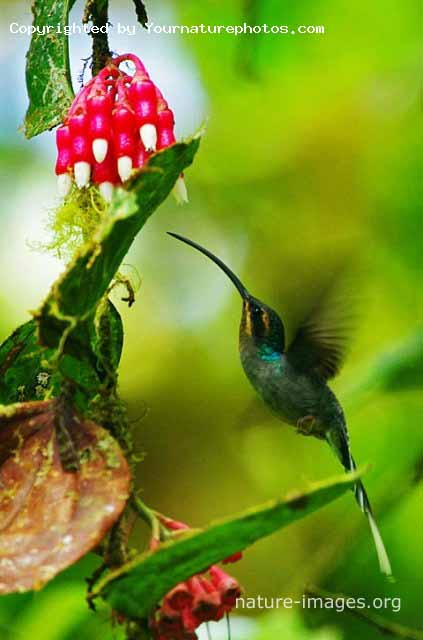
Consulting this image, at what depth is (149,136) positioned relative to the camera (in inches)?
39.2

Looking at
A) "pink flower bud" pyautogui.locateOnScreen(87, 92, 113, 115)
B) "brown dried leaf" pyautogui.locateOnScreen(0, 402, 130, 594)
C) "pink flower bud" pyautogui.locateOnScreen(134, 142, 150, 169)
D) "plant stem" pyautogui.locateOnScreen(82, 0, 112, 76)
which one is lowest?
A: "brown dried leaf" pyautogui.locateOnScreen(0, 402, 130, 594)

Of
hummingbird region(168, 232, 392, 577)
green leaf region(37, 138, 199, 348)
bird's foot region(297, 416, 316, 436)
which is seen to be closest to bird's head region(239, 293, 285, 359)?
hummingbird region(168, 232, 392, 577)

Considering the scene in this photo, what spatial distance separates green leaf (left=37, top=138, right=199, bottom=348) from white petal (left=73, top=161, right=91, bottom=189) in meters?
0.25

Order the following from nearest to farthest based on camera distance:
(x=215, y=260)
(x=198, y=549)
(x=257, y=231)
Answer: (x=198, y=549)
(x=215, y=260)
(x=257, y=231)

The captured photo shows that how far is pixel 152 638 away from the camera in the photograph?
2.68 ft

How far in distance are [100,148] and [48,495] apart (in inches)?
14.8

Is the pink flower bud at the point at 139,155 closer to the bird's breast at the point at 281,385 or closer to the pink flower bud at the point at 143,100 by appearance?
the pink flower bud at the point at 143,100

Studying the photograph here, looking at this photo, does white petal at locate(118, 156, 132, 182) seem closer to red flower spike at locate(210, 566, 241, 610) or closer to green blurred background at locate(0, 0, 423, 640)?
red flower spike at locate(210, 566, 241, 610)

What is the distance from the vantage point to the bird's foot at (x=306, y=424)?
6.39 feet

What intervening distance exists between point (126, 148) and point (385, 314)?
2472mm

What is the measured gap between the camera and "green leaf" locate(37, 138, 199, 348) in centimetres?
74

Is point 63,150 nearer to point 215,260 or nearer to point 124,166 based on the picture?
point 124,166

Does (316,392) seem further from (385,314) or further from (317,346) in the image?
(385,314)

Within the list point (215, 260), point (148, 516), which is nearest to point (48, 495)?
point (148, 516)
